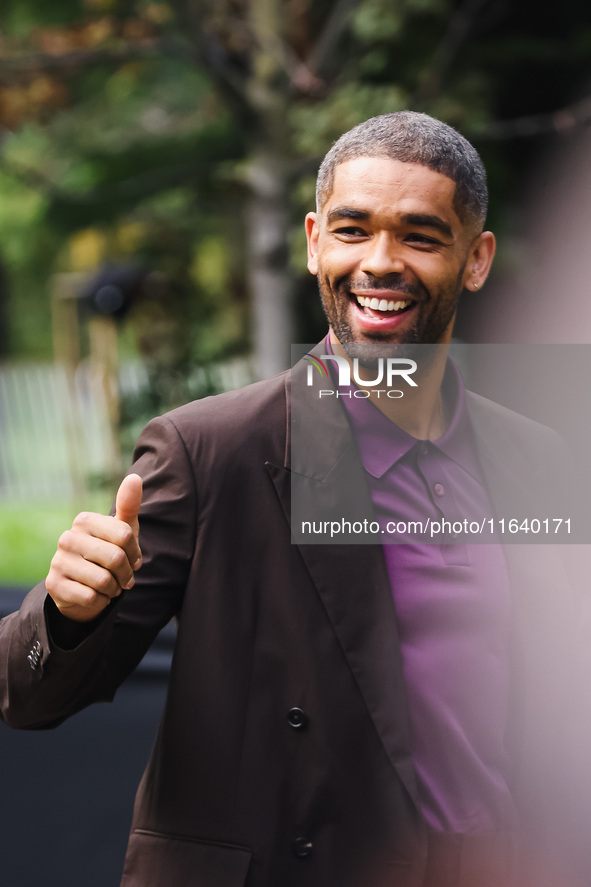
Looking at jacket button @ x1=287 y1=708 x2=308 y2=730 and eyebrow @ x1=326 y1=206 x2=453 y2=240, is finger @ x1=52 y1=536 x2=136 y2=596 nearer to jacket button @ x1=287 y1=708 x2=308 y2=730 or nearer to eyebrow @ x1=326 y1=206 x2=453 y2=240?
jacket button @ x1=287 y1=708 x2=308 y2=730

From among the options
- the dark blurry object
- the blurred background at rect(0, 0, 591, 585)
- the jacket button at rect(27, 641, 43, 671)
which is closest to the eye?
the jacket button at rect(27, 641, 43, 671)

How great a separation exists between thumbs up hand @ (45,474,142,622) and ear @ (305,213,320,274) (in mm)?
555

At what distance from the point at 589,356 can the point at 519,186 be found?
3.19 metres

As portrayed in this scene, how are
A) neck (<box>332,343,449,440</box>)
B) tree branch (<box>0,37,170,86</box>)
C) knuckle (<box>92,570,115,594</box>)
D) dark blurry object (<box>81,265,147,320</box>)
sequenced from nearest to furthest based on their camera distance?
knuckle (<box>92,570,115,594</box>) < neck (<box>332,343,449,440</box>) < tree branch (<box>0,37,170,86</box>) < dark blurry object (<box>81,265,147,320</box>)

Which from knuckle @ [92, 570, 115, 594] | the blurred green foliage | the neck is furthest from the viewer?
the blurred green foliage

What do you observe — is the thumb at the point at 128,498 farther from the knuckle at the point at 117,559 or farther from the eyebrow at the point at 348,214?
the eyebrow at the point at 348,214

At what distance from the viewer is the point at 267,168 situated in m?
5.69

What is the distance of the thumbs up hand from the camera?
4.36ft

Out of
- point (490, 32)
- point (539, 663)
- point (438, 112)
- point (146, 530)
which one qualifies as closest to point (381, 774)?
point (539, 663)

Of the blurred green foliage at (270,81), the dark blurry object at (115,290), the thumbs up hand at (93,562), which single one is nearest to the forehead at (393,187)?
the thumbs up hand at (93,562)

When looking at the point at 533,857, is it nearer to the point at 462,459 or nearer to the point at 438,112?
the point at 462,459

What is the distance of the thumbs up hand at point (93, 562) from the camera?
52.4 inches

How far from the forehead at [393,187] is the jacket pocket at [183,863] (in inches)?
39.0

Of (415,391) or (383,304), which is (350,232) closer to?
(383,304)
